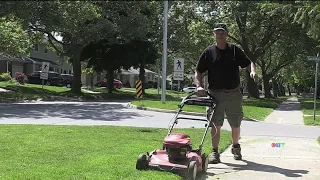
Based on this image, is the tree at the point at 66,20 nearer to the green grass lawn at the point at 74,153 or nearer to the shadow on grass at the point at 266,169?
the green grass lawn at the point at 74,153

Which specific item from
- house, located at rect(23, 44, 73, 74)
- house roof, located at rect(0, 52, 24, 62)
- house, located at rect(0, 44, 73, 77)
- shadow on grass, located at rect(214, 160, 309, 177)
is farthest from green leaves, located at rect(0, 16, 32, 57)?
shadow on grass, located at rect(214, 160, 309, 177)

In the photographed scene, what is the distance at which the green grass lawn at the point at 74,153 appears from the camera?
5637 mm

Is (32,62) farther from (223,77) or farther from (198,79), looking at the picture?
(223,77)

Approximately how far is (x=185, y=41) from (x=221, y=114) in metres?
37.9

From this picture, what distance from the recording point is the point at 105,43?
122 feet

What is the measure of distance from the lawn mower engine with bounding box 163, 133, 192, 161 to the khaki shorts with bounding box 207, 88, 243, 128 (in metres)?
1.29

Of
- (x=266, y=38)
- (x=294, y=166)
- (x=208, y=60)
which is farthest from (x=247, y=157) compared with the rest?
(x=266, y=38)

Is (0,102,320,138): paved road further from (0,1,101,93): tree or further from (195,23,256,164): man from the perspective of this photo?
(195,23,256,164): man

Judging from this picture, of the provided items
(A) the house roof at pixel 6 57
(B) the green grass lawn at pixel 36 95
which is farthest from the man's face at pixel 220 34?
(A) the house roof at pixel 6 57

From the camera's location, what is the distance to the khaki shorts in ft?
23.1

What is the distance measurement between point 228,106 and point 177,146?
1.65 metres

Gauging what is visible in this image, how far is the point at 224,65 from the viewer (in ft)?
22.8

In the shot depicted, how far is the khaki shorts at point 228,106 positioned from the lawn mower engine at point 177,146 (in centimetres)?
129

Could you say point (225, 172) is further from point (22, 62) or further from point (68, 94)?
point (22, 62)
